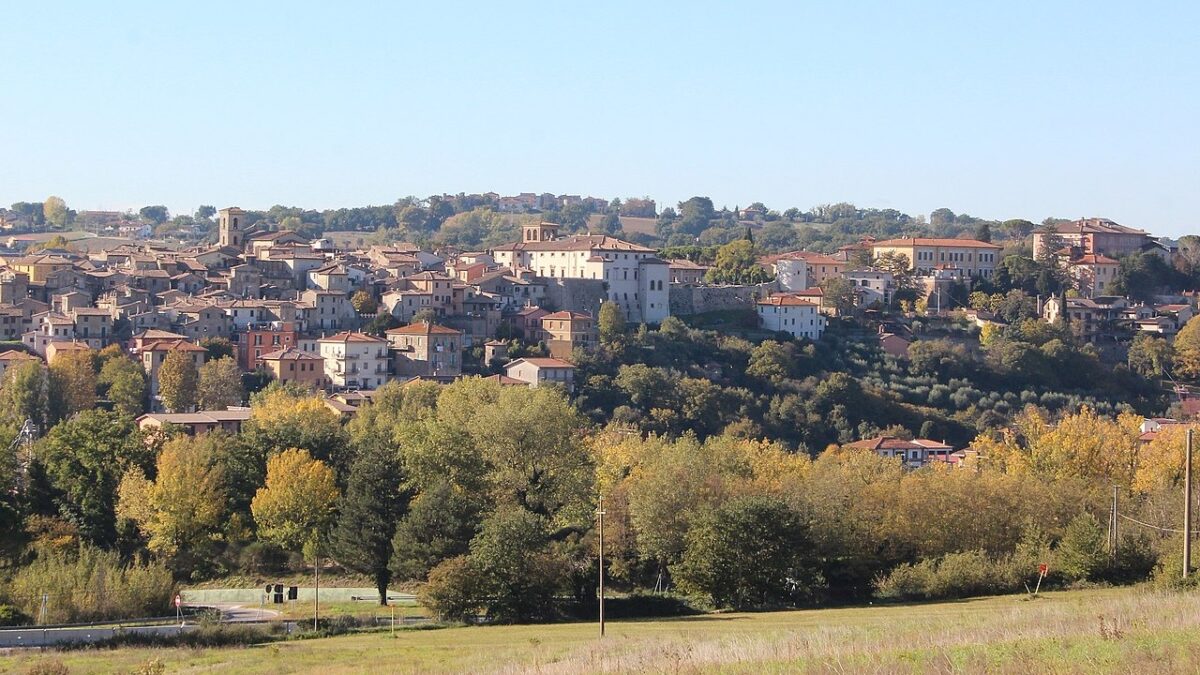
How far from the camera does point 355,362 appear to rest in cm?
6606

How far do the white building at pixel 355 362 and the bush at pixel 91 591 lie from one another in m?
33.2

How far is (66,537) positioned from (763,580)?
14.6 m

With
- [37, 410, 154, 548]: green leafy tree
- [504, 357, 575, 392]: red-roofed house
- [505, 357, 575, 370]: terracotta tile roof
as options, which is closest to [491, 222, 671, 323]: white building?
[505, 357, 575, 370]: terracotta tile roof

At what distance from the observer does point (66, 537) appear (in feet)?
117

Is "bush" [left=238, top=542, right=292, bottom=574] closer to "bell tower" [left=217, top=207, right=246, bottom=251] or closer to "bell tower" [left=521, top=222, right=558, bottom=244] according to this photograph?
"bell tower" [left=521, top=222, right=558, bottom=244]

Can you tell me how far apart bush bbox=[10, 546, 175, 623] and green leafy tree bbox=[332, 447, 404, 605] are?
3.40 metres

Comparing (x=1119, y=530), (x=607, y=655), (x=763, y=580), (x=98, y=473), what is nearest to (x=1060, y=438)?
(x=1119, y=530)

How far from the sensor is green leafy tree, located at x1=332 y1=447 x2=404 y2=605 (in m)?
33.1

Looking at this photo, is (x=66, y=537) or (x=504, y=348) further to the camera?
(x=504, y=348)

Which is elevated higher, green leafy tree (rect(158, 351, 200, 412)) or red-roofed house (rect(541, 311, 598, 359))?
red-roofed house (rect(541, 311, 598, 359))

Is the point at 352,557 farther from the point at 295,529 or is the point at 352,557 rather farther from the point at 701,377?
the point at 701,377

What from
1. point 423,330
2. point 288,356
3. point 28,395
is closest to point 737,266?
point 423,330

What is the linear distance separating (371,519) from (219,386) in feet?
95.1

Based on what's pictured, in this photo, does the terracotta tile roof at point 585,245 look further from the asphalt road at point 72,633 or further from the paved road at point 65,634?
the paved road at point 65,634
